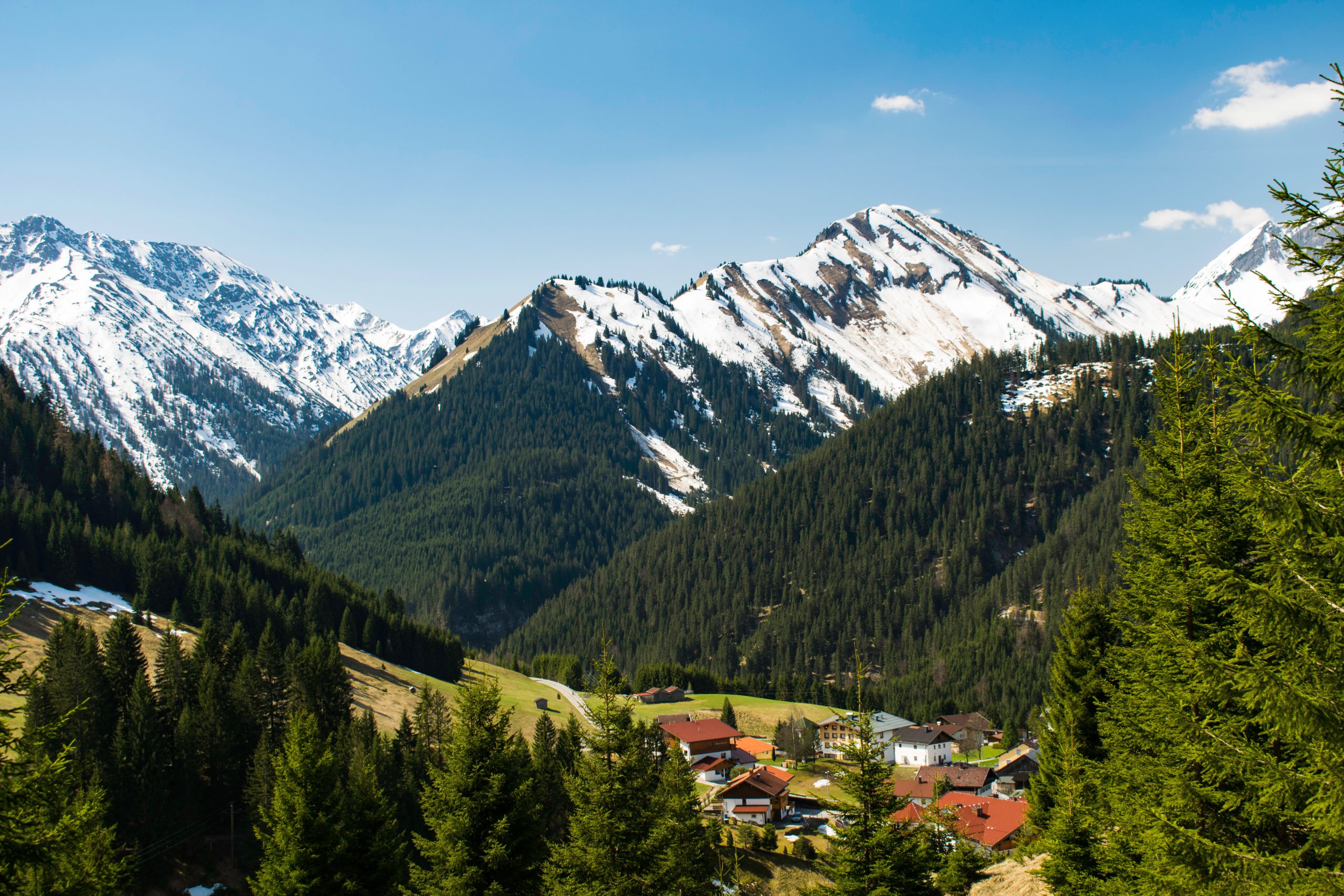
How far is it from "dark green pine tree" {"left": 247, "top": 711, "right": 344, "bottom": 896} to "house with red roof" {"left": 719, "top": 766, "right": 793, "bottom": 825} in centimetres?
5557

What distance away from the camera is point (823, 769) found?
107 meters

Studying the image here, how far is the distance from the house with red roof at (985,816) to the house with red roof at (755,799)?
14.2 meters

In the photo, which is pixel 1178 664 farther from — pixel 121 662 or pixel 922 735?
pixel 922 735

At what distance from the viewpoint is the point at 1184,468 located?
1991 centimetres

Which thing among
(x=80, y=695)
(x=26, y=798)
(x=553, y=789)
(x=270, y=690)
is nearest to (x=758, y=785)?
(x=553, y=789)

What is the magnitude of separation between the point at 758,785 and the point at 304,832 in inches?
2496

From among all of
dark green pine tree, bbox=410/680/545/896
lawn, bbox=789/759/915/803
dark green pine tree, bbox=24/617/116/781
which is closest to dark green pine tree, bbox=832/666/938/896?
dark green pine tree, bbox=410/680/545/896

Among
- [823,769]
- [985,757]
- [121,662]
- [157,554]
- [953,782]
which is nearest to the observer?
[121,662]

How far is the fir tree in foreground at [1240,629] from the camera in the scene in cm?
1050

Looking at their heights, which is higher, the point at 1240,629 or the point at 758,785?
the point at 1240,629

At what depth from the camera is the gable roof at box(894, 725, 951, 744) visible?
11712 cm

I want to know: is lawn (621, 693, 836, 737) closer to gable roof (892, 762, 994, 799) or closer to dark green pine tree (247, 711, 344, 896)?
gable roof (892, 762, 994, 799)

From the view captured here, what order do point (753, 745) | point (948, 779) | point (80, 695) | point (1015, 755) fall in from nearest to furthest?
point (80, 695), point (948, 779), point (1015, 755), point (753, 745)

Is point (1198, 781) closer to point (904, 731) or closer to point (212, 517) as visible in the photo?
point (904, 731)
